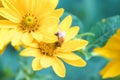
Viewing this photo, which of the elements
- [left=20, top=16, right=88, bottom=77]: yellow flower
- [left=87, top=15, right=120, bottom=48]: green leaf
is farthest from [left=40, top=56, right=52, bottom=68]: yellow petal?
[left=87, top=15, right=120, bottom=48]: green leaf

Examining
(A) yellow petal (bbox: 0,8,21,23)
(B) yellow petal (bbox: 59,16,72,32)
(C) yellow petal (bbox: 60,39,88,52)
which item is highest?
(A) yellow petal (bbox: 0,8,21,23)

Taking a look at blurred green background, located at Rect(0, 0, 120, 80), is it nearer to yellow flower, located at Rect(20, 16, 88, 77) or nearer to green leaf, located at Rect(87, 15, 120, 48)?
green leaf, located at Rect(87, 15, 120, 48)

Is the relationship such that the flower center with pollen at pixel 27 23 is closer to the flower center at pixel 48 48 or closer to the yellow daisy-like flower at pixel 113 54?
the flower center at pixel 48 48

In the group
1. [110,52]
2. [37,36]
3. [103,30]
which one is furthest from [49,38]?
[103,30]

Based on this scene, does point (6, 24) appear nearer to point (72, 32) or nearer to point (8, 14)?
point (8, 14)

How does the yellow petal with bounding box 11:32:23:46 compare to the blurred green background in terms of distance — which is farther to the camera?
the blurred green background

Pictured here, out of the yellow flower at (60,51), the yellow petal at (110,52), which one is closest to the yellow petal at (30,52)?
the yellow flower at (60,51)

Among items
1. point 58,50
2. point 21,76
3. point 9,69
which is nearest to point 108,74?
point 58,50
